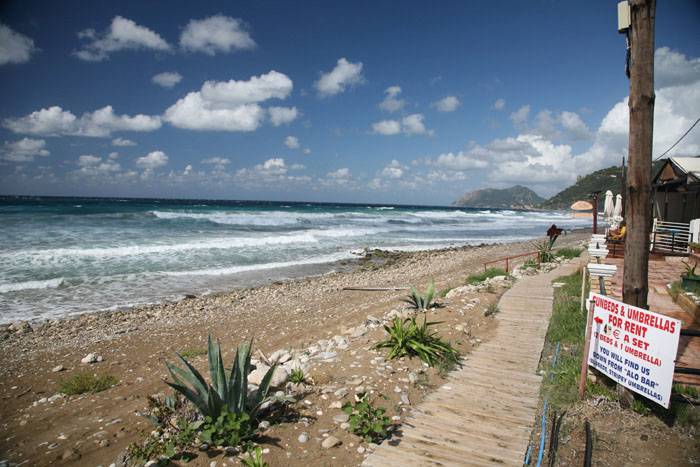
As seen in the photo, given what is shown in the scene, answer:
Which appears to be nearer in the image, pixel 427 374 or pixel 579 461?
pixel 579 461

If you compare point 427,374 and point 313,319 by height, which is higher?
point 427,374

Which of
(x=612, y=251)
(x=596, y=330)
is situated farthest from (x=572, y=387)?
(x=612, y=251)

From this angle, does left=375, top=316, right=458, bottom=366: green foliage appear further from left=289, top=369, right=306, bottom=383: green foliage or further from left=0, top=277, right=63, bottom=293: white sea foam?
left=0, top=277, right=63, bottom=293: white sea foam

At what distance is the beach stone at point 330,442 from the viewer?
128 inches

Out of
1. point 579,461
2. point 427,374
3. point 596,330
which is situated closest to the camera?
point 579,461

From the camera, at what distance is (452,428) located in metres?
3.54

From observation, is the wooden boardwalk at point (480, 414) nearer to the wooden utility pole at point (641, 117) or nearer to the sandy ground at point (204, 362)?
the sandy ground at point (204, 362)

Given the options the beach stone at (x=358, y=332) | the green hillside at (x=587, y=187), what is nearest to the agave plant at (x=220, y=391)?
the beach stone at (x=358, y=332)

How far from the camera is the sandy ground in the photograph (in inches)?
133

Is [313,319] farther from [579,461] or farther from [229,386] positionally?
[579,461]

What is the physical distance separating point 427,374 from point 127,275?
13874mm

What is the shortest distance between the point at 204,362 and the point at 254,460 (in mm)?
3870

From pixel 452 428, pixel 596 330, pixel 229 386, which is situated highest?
pixel 596 330

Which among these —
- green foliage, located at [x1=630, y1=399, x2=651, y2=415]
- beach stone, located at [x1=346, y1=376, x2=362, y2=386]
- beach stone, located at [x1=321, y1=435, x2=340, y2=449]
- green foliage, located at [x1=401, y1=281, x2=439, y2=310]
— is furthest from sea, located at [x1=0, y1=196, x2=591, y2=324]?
green foliage, located at [x1=630, y1=399, x2=651, y2=415]
